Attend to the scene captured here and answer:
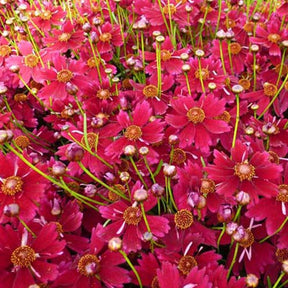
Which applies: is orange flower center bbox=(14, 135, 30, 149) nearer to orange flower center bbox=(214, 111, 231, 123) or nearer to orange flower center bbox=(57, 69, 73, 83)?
orange flower center bbox=(57, 69, 73, 83)

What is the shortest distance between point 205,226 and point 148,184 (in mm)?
142

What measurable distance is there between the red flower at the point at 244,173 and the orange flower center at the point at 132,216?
0.15m

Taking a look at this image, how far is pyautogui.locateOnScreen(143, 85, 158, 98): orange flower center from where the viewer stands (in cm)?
91

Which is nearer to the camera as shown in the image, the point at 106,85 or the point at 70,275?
the point at 70,275

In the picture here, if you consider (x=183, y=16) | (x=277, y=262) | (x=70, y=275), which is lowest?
(x=277, y=262)

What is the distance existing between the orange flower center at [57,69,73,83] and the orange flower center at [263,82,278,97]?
48cm

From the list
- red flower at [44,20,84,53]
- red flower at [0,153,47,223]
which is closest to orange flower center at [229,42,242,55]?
red flower at [44,20,84,53]

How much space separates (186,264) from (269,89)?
0.49m

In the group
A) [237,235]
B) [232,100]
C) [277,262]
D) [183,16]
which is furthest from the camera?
[183,16]

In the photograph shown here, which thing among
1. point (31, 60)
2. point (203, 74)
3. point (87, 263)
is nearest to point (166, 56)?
point (203, 74)

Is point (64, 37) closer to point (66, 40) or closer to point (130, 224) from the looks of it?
point (66, 40)

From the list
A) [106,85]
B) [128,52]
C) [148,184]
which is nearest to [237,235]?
[148,184]

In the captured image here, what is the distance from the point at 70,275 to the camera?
2.08 feet

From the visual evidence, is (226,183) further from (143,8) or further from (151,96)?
(143,8)
